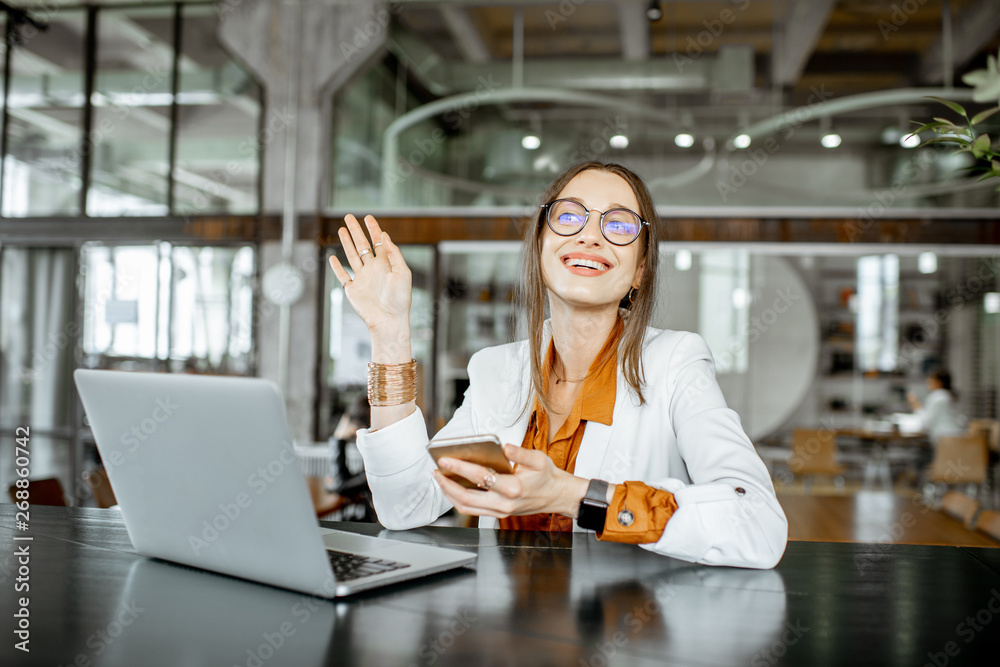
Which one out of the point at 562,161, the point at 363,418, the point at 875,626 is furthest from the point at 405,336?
the point at 562,161

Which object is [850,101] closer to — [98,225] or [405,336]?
[405,336]

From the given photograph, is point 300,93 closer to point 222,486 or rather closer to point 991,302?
point 222,486

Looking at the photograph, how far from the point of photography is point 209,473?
1.08 metres

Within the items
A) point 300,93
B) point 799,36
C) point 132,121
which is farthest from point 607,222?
point 132,121

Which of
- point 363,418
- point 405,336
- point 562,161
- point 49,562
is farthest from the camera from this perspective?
point 562,161

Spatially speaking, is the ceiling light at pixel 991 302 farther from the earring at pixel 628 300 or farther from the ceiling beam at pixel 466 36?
the earring at pixel 628 300

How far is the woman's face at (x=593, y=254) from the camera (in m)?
Answer: 1.81

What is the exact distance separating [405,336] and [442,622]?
790mm

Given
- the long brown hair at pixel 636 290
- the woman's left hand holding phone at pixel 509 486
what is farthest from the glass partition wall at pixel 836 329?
the woman's left hand holding phone at pixel 509 486

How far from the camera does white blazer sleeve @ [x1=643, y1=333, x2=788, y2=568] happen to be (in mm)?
1276

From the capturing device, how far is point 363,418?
4.76 meters

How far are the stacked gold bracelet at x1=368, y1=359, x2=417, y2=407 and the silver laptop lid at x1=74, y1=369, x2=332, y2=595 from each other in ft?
1.63

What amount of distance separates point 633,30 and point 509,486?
7.15 meters

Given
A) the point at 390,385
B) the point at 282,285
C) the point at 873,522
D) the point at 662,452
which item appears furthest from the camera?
the point at 282,285
